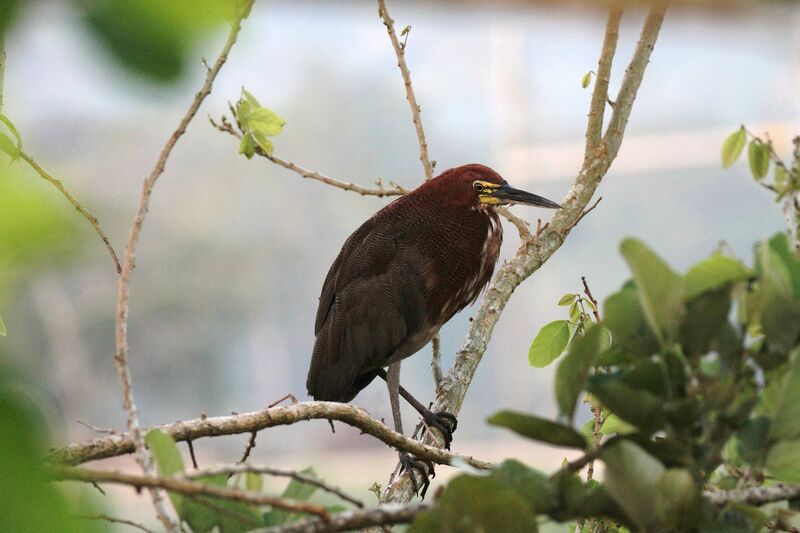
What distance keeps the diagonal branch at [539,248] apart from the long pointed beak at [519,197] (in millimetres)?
32

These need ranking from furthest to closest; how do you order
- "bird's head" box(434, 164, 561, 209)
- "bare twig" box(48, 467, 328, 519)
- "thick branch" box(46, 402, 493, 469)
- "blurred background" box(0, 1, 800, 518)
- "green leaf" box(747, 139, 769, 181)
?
"blurred background" box(0, 1, 800, 518) < "bird's head" box(434, 164, 561, 209) < "green leaf" box(747, 139, 769, 181) < "thick branch" box(46, 402, 493, 469) < "bare twig" box(48, 467, 328, 519)

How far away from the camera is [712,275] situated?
A: 287mm

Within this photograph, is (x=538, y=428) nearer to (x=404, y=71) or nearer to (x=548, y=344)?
(x=548, y=344)

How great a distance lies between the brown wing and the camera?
1118 millimetres

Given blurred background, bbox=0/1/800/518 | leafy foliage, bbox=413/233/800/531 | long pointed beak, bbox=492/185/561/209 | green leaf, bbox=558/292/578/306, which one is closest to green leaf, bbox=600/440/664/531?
leafy foliage, bbox=413/233/800/531

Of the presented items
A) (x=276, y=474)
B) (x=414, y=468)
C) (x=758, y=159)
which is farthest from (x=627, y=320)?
(x=414, y=468)

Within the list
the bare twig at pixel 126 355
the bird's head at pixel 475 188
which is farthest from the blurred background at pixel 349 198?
the bare twig at pixel 126 355

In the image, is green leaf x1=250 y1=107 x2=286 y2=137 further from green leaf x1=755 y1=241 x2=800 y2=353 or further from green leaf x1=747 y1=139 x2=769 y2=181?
green leaf x1=755 y1=241 x2=800 y2=353

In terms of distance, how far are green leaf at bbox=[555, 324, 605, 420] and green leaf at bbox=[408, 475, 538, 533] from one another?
4cm

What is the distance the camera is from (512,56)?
9.46 metres

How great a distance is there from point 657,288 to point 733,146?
459mm

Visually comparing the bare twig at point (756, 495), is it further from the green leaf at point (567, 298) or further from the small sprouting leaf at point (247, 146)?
the small sprouting leaf at point (247, 146)

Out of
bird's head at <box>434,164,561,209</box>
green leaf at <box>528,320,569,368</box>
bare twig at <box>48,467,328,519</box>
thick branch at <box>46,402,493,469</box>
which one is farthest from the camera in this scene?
A: bird's head at <box>434,164,561,209</box>

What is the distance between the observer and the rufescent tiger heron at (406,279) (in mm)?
1121
